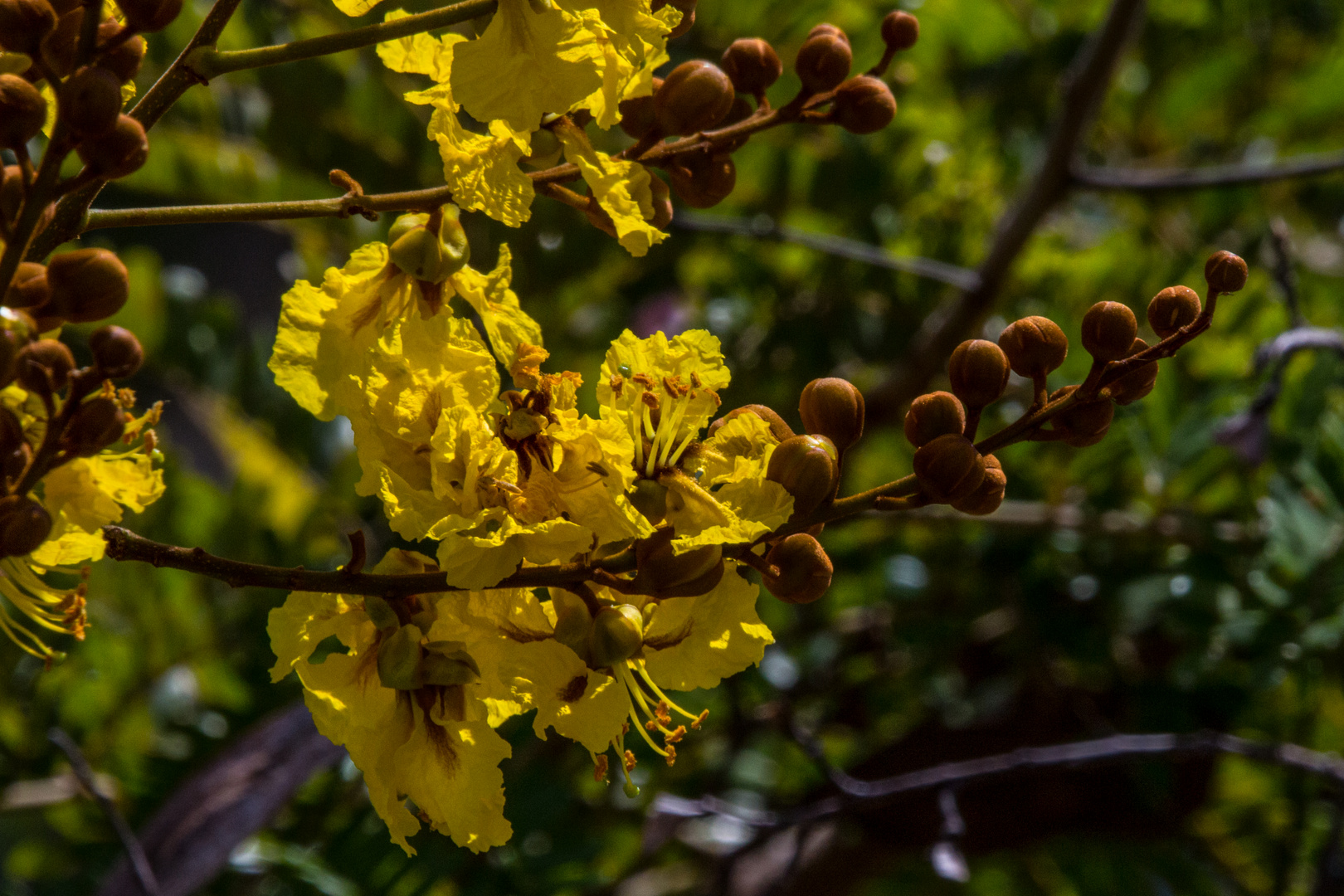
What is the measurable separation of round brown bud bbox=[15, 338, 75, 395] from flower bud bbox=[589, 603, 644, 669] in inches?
11.8

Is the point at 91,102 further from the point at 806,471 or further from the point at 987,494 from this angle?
the point at 987,494

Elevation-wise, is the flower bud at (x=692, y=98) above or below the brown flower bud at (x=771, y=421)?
above

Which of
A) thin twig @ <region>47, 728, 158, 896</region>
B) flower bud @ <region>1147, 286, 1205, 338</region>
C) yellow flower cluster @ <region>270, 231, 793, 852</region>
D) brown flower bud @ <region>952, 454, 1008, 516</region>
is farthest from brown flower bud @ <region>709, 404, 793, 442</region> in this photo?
thin twig @ <region>47, 728, 158, 896</region>

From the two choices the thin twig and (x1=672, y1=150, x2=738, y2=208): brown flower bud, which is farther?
the thin twig

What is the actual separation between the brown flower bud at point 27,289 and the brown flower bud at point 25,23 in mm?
106

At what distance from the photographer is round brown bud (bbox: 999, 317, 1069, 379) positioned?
0.73 metres

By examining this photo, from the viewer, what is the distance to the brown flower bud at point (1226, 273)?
662 millimetres

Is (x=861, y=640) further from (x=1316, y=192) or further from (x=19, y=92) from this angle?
(x=19, y=92)

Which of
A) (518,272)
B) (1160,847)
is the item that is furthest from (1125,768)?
(518,272)

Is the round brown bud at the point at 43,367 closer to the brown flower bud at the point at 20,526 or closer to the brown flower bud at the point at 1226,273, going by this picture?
the brown flower bud at the point at 20,526

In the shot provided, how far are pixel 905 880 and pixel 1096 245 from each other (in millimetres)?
982

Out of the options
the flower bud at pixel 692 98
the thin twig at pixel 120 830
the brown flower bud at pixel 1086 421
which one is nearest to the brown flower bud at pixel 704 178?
the flower bud at pixel 692 98

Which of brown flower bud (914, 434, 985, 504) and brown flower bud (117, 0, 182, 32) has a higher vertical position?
brown flower bud (117, 0, 182, 32)

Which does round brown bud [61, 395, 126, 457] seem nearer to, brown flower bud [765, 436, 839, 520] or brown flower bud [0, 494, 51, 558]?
brown flower bud [0, 494, 51, 558]
